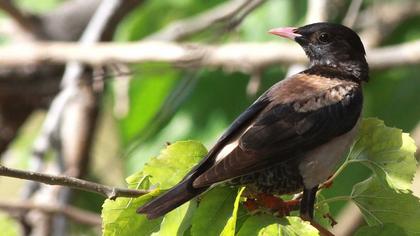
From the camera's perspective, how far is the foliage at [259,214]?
141 inches

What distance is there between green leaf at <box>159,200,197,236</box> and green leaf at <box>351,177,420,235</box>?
556 millimetres

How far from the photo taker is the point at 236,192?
3.75 m

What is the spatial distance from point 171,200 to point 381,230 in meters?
0.67

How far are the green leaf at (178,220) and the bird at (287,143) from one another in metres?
0.10

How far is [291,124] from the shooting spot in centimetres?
406

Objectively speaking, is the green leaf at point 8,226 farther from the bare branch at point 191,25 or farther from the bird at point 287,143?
the bird at point 287,143

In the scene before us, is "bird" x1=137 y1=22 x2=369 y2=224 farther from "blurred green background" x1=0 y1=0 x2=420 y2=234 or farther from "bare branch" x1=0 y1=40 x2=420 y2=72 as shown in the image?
"blurred green background" x1=0 y1=0 x2=420 y2=234

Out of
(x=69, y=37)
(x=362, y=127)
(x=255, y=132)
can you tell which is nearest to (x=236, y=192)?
(x=255, y=132)

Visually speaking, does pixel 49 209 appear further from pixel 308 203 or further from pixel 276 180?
pixel 308 203

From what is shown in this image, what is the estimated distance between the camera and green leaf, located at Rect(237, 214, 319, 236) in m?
3.46

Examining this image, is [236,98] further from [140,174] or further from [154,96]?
[140,174]

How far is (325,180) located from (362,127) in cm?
23

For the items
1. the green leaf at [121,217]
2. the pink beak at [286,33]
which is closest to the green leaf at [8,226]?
the pink beak at [286,33]

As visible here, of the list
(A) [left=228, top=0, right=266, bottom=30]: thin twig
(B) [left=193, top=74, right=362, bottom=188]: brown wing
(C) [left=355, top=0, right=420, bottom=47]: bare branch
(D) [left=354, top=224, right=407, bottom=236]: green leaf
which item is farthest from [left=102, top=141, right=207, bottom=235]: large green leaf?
(C) [left=355, top=0, right=420, bottom=47]: bare branch
